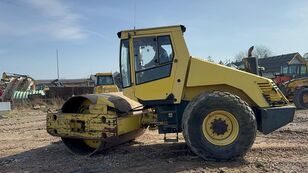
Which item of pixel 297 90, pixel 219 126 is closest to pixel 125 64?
pixel 219 126

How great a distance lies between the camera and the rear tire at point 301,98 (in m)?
17.7

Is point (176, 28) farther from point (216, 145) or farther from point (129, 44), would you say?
point (216, 145)

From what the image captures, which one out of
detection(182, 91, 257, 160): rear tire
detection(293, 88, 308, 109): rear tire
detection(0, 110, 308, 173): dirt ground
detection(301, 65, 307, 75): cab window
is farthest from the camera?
detection(301, 65, 307, 75): cab window

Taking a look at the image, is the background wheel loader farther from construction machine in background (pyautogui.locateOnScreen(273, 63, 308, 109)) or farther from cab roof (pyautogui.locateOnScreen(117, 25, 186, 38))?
construction machine in background (pyautogui.locateOnScreen(273, 63, 308, 109))

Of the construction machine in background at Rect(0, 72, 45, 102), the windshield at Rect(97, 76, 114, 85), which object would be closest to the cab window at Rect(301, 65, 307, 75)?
the windshield at Rect(97, 76, 114, 85)

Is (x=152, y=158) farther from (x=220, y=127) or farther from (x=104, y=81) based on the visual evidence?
(x=104, y=81)

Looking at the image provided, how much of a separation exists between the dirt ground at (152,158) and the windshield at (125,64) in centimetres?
159

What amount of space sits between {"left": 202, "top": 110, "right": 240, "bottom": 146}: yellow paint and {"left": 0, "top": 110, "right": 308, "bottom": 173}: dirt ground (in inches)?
17.0

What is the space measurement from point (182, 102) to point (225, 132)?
1.12m

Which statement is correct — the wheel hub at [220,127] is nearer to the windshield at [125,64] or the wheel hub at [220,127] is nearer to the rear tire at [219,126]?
the rear tire at [219,126]

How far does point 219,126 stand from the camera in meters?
7.27

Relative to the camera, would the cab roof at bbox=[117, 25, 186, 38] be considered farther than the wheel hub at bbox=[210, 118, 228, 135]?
Yes

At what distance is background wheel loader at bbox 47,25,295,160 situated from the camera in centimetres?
720

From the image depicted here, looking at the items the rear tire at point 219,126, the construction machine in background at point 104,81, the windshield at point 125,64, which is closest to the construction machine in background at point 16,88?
the construction machine in background at point 104,81
